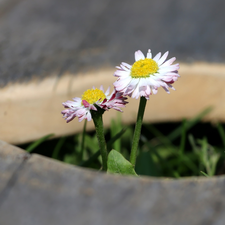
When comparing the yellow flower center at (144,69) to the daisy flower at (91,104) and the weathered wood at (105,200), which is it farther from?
the weathered wood at (105,200)

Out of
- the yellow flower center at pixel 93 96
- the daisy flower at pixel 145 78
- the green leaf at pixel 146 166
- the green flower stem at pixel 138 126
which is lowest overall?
the green leaf at pixel 146 166

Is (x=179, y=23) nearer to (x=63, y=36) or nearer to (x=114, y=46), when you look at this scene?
(x=114, y=46)

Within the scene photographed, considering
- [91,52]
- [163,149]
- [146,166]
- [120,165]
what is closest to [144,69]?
[120,165]

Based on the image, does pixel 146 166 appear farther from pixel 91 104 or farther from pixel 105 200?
pixel 105 200

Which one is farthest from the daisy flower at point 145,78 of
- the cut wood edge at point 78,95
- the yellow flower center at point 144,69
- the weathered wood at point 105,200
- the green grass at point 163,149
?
the cut wood edge at point 78,95

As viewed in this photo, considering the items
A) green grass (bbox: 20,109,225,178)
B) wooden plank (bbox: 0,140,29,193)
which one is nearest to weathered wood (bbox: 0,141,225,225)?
wooden plank (bbox: 0,140,29,193)

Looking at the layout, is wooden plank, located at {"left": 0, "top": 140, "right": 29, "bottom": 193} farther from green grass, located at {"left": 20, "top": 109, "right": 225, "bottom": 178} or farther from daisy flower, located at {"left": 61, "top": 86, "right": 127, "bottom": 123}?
green grass, located at {"left": 20, "top": 109, "right": 225, "bottom": 178}

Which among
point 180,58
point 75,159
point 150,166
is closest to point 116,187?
point 150,166
